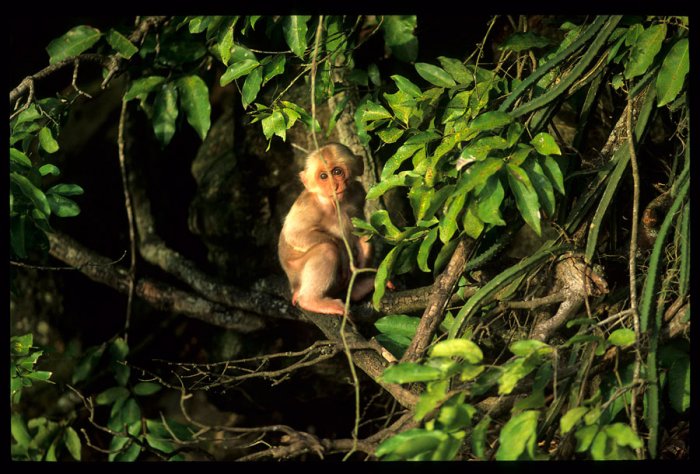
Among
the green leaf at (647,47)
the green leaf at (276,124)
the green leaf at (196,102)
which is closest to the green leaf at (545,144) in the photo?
the green leaf at (647,47)

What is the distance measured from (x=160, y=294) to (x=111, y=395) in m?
0.97

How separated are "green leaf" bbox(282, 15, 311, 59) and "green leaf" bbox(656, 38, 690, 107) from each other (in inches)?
37.5

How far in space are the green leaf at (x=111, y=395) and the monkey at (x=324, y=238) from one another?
2.29 feet

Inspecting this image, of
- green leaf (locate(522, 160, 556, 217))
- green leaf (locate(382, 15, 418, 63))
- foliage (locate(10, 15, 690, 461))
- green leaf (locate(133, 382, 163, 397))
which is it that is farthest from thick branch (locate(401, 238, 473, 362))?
green leaf (locate(133, 382, 163, 397))

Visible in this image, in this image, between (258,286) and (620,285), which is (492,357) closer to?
(620,285)

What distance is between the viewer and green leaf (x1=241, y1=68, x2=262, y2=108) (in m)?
2.38

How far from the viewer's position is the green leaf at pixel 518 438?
163 centimetres

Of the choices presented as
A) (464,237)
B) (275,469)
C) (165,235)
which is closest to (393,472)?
(275,469)

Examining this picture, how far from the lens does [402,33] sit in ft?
7.49

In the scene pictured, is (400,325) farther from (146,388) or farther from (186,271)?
(186,271)

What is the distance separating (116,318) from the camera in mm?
4266

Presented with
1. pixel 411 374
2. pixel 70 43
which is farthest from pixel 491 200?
pixel 70 43

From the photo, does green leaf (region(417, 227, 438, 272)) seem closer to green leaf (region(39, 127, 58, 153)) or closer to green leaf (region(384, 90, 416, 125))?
green leaf (region(384, 90, 416, 125))

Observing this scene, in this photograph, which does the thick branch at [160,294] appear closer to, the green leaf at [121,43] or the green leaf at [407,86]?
the green leaf at [121,43]
